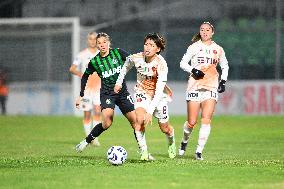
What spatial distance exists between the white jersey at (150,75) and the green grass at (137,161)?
1.08 meters

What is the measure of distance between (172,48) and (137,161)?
17.4 metres

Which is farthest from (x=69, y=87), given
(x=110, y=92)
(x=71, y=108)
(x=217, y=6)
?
(x=110, y=92)

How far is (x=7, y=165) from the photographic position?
13.8 m

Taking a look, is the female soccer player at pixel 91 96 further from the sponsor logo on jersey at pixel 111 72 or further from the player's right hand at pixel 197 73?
the player's right hand at pixel 197 73

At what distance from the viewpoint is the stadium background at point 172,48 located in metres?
30.9

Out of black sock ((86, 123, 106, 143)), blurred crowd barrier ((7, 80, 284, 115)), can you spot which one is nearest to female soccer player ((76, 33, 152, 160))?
black sock ((86, 123, 106, 143))

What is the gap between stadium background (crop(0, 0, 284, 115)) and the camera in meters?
30.9

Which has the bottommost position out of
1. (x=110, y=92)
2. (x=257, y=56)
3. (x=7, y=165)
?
(x=7, y=165)

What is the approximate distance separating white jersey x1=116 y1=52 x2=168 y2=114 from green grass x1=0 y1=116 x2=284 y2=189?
108cm

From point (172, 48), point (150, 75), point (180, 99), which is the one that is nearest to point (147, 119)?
point (150, 75)

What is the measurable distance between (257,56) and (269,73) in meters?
0.92

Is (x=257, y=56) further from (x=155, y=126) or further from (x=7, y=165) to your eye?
(x=7, y=165)

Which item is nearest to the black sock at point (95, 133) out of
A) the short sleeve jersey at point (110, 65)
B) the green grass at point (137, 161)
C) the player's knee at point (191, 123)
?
the green grass at point (137, 161)

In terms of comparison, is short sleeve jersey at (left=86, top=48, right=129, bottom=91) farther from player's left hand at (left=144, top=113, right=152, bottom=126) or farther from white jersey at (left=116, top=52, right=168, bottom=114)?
player's left hand at (left=144, top=113, right=152, bottom=126)
